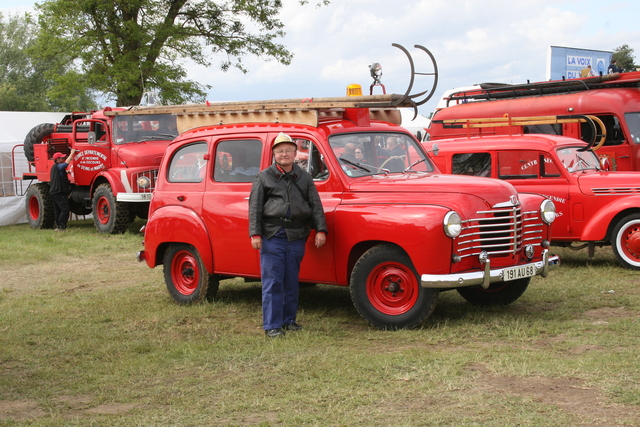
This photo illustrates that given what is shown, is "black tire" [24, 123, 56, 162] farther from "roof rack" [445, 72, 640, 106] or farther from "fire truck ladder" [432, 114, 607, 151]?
"fire truck ladder" [432, 114, 607, 151]

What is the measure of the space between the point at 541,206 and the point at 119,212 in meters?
10.8

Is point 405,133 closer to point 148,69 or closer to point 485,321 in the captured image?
point 485,321

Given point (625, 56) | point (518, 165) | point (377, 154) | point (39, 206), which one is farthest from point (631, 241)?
point (625, 56)

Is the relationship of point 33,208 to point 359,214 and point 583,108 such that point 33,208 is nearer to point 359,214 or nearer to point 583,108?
point 583,108

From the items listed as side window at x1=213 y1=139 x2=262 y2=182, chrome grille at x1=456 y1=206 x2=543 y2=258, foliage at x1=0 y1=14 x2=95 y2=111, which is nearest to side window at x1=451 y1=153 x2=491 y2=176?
chrome grille at x1=456 y1=206 x2=543 y2=258

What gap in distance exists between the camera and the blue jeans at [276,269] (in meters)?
6.79

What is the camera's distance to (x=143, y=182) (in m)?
15.7

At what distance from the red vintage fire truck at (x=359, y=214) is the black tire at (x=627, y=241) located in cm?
294

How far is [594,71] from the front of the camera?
30.8 m

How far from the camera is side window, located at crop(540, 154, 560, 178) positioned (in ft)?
34.0

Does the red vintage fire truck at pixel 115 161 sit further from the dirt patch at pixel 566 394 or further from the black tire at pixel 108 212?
the dirt patch at pixel 566 394

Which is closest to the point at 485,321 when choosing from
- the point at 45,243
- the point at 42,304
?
the point at 42,304

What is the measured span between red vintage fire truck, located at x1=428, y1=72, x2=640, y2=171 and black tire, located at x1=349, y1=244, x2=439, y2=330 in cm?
563

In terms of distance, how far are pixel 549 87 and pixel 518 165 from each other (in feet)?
14.8
